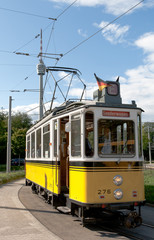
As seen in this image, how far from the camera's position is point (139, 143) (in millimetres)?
7168

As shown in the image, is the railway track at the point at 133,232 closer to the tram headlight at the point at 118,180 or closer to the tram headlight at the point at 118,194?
the tram headlight at the point at 118,194

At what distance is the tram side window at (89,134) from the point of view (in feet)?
22.2

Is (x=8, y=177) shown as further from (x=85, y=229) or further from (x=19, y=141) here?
(x=19, y=141)

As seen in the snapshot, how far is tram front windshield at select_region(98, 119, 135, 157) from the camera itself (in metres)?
6.86

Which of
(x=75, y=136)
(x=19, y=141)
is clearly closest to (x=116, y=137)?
(x=75, y=136)

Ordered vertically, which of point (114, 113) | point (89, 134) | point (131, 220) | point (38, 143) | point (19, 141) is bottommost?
point (131, 220)

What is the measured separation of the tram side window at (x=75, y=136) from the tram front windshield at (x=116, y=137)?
0.51m

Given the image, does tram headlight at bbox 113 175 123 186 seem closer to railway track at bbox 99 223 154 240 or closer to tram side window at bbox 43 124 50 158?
railway track at bbox 99 223 154 240

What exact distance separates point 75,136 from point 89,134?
51 cm

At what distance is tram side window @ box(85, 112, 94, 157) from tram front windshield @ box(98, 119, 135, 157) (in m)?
0.16

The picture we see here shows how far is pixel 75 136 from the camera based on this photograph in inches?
285

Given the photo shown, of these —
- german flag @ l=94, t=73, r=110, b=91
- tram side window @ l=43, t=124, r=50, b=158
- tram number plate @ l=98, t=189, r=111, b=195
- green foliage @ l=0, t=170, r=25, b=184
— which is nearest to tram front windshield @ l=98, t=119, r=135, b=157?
tram number plate @ l=98, t=189, r=111, b=195

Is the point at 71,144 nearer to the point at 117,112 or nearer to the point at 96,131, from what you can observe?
the point at 96,131

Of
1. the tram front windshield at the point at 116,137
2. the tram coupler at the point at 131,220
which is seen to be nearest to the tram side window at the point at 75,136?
the tram front windshield at the point at 116,137
